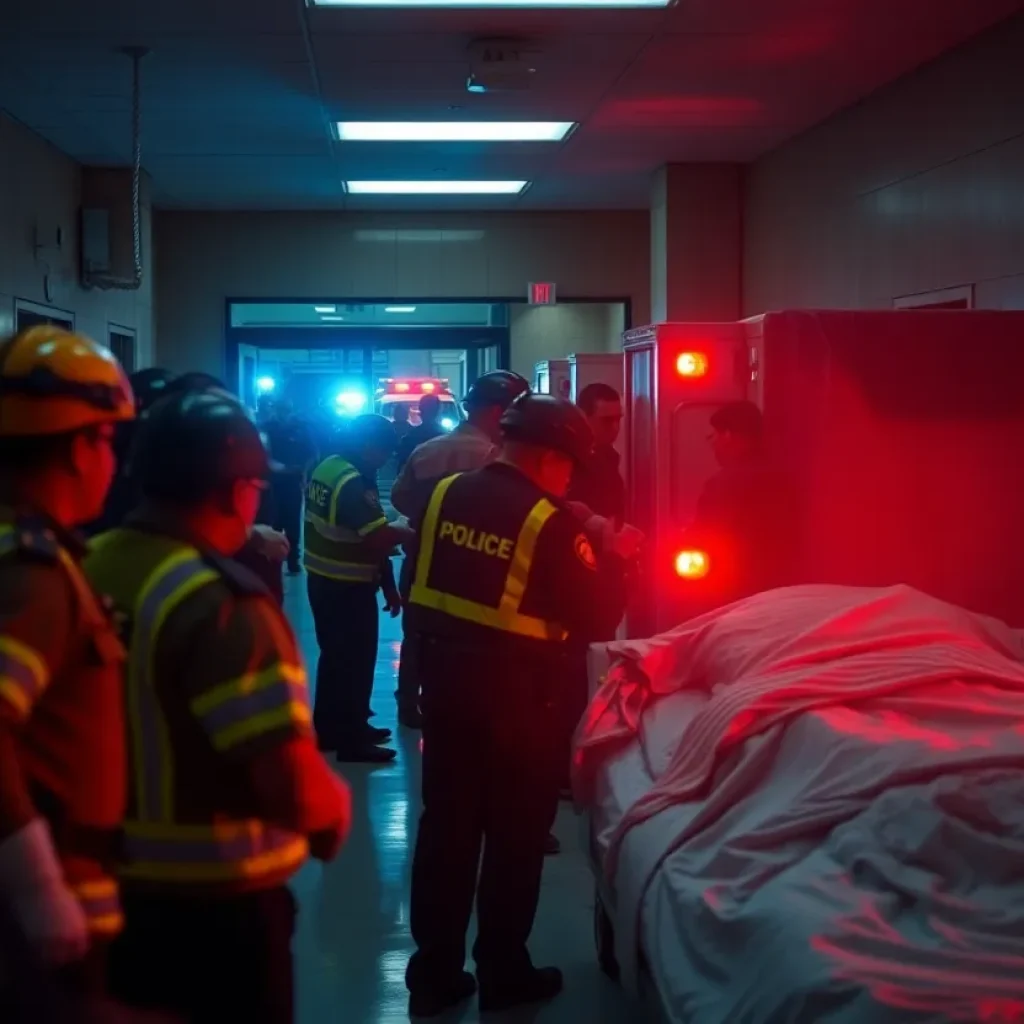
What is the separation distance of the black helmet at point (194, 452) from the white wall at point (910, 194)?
5.15 m

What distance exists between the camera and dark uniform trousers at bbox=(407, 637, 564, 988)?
380 cm

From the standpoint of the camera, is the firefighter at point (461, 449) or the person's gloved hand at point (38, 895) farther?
the firefighter at point (461, 449)

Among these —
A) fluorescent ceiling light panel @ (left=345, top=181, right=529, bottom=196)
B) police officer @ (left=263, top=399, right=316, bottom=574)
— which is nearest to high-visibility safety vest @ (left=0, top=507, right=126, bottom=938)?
fluorescent ceiling light panel @ (left=345, top=181, right=529, bottom=196)

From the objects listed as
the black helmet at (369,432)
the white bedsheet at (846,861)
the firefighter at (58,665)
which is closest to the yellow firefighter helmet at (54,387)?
the firefighter at (58,665)

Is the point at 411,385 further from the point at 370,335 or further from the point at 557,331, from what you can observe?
the point at 557,331

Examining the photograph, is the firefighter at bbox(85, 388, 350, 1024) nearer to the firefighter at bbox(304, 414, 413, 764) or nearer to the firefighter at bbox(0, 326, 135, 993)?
the firefighter at bbox(0, 326, 135, 993)

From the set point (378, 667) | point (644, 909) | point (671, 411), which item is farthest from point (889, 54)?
point (644, 909)

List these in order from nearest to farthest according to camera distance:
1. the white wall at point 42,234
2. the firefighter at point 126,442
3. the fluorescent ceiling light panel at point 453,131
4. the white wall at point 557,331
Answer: the firefighter at point 126,442 < the white wall at point 42,234 < the fluorescent ceiling light panel at point 453,131 < the white wall at point 557,331

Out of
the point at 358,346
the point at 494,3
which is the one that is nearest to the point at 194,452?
the point at 494,3

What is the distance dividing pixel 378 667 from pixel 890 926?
680cm

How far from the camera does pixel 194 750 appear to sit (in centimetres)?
218

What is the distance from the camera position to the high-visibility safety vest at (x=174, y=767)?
217 cm

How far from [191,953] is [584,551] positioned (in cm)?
179

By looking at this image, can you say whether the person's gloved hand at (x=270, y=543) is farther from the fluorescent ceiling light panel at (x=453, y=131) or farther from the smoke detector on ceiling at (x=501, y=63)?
the fluorescent ceiling light panel at (x=453, y=131)
